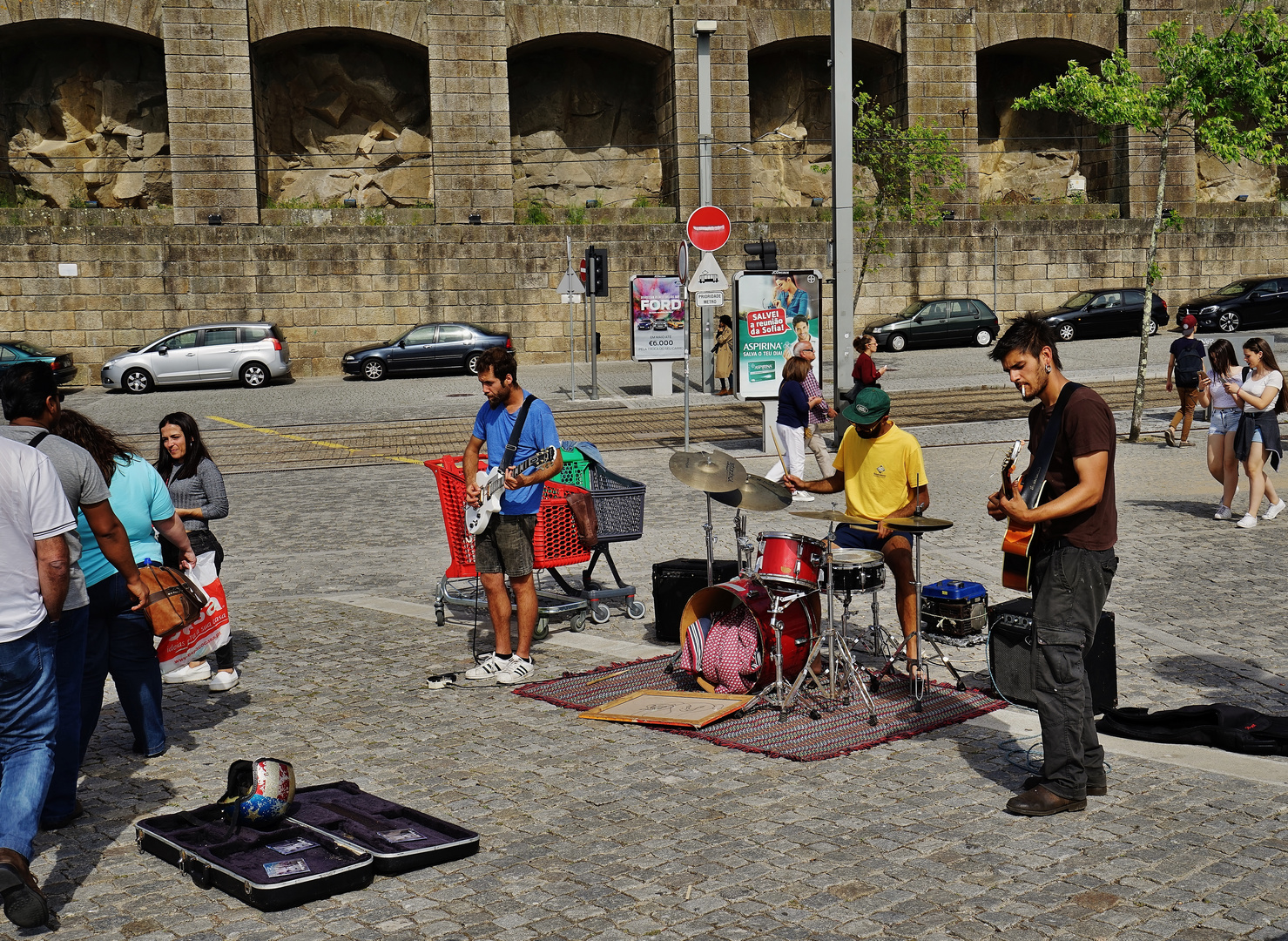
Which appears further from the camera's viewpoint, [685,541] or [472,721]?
[685,541]

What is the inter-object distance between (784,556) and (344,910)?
2.82m

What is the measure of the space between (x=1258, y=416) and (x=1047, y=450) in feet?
A: 24.5

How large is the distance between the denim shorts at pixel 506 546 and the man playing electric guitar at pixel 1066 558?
3.07 metres

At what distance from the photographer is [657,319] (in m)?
26.0

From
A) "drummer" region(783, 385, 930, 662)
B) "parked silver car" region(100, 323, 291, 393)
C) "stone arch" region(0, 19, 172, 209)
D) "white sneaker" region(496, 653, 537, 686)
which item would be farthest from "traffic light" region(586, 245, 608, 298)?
"drummer" region(783, 385, 930, 662)

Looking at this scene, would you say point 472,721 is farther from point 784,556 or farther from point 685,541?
point 685,541

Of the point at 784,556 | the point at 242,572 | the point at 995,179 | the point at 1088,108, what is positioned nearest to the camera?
the point at 784,556

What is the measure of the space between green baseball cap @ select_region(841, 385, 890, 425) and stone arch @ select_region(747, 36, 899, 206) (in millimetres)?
33395

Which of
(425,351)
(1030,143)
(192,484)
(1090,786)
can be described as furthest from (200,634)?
(1030,143)

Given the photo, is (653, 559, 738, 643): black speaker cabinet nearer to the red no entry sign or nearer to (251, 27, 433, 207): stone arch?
the red no entry sign

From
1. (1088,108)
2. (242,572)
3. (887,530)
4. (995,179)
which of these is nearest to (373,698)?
(887,530)

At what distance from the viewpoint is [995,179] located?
42.4 m

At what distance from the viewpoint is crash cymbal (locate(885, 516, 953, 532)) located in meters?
6.36

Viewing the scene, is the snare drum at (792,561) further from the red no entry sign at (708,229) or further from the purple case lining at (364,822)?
the red no entry sign at (708,229)
